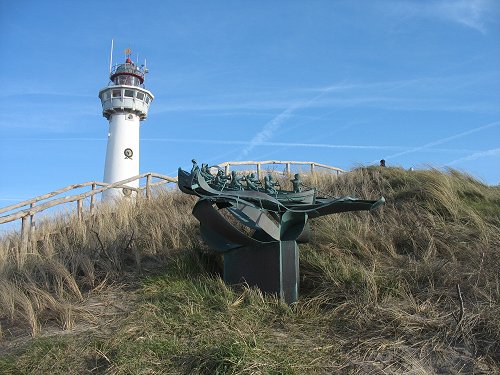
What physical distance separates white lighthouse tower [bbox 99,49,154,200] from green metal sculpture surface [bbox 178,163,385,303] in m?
27.0

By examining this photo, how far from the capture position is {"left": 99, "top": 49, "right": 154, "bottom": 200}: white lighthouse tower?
33219mm

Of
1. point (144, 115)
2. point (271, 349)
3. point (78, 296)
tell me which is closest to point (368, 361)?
point (271, 349)

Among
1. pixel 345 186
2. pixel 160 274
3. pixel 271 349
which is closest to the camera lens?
pixel 271 349

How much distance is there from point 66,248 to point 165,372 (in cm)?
458

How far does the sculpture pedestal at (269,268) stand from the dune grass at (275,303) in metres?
0.16

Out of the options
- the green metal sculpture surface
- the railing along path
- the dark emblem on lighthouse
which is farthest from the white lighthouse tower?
the green metal sculpture surface

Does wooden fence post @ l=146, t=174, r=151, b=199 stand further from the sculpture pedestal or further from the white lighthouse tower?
the white lighthouse tower

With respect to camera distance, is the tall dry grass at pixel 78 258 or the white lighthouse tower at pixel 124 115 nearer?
the tall dry grass at pixel 78 258

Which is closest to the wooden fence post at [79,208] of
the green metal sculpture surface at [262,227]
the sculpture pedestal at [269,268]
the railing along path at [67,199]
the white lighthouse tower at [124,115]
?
the railing along path at [67,199]

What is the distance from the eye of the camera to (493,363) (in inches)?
177

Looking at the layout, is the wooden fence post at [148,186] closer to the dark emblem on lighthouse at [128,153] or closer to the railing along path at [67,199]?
the railing along path at [67,199]

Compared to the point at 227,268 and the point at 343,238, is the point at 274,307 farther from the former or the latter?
the point at 343,238

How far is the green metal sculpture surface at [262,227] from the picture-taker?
616 cm

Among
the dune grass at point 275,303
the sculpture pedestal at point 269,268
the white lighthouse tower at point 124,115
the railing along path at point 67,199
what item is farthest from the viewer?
the white lighthouse tower at point 124,115
